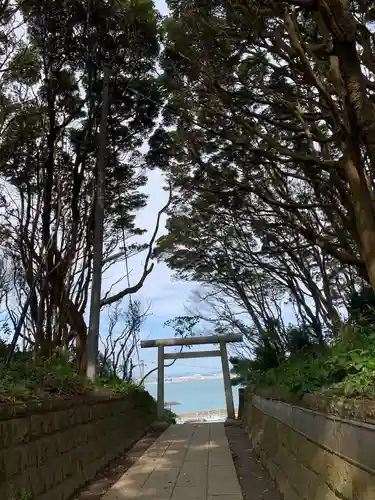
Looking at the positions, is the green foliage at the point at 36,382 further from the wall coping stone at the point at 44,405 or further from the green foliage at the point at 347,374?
the green foliage at the point at 347,374

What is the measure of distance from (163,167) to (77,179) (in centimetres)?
189

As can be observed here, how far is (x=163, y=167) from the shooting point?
375 inches

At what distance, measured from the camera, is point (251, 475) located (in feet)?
15.8

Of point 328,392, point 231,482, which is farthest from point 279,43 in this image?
point 231,482

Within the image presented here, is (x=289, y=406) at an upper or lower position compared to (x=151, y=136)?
lower

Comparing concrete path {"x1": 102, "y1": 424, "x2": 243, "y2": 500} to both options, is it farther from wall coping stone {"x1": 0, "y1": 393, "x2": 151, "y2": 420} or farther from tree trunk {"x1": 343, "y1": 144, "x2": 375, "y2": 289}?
tree trunk {"x1": 343, "y1": 144, "x2": 375, "y2": 289}

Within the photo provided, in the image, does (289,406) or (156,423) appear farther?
(156,423)

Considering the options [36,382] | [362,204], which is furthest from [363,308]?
[36,382]

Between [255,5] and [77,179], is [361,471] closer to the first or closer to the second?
[255,5]

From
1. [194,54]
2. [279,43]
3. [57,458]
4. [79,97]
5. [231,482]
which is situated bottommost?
[231,482]

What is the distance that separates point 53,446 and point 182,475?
1.75m

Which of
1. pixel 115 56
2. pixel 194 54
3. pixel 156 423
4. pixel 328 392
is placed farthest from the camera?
pixel 156 423

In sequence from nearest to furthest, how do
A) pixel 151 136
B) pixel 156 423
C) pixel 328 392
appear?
pixel 328 392 < pixel 151 136 < pixel 156 423

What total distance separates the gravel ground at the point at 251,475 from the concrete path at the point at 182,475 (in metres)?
0.08
